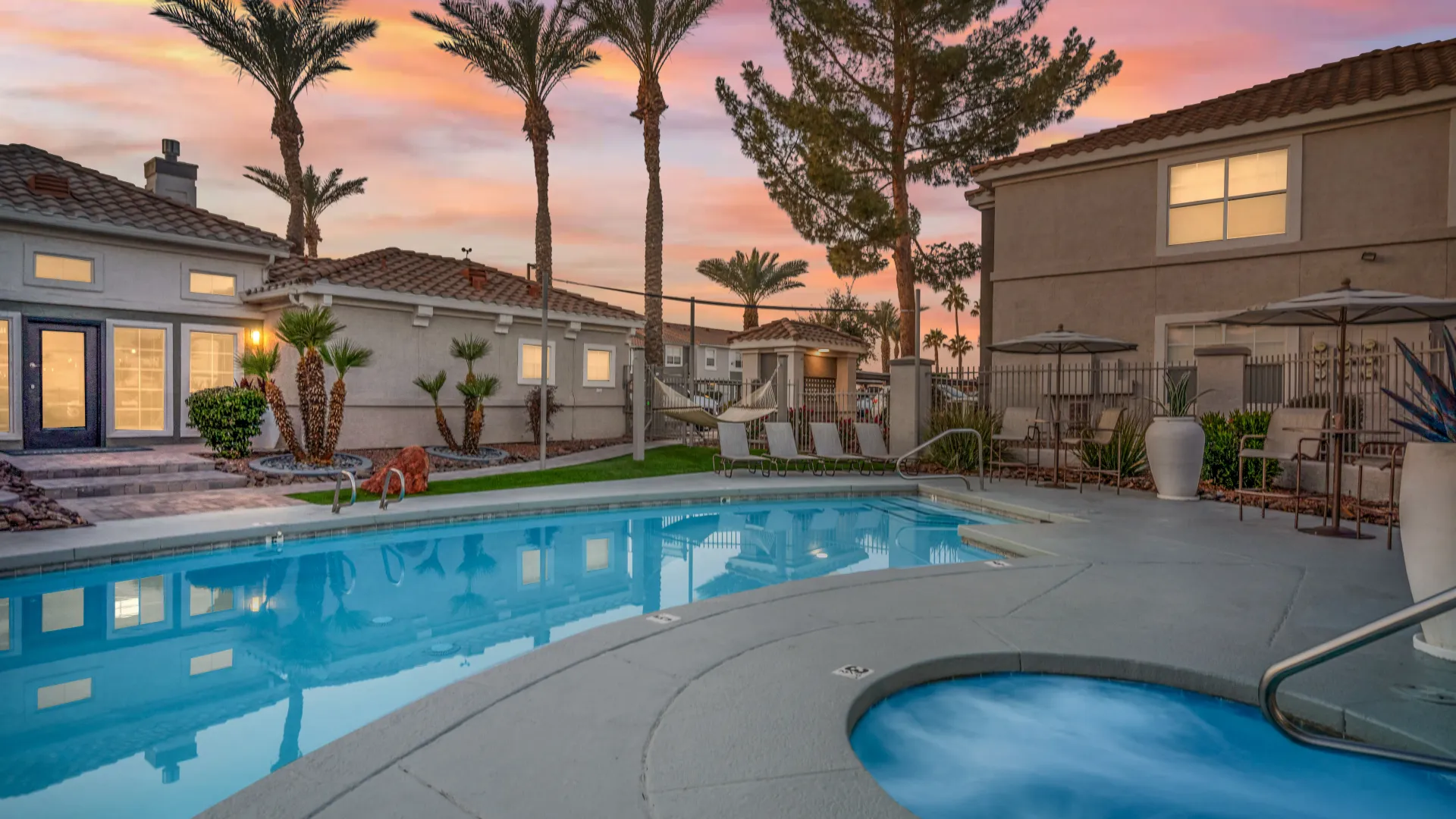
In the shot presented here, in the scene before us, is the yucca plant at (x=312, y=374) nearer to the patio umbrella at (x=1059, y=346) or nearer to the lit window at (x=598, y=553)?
the lit window at (x=598, y=553)

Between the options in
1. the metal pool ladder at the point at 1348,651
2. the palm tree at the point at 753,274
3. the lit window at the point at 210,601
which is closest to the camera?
the metal pool ladder at the point at 1348,651

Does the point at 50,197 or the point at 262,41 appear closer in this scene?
the point at 50,197

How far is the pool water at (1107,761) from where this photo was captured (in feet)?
9.52

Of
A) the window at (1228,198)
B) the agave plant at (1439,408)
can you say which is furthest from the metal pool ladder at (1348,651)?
the window at (1228,198)

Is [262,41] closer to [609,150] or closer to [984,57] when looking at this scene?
[609,150]

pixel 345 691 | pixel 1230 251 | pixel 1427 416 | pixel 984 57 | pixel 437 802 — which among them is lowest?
pixel 345 691

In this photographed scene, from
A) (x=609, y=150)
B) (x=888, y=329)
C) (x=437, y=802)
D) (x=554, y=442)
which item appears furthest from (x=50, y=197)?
(x=888, y=329)

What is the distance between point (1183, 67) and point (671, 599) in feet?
48.9

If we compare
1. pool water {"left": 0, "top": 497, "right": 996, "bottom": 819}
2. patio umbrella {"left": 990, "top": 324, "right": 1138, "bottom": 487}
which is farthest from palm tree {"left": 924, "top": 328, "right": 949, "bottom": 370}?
pool water {"left": 0, "top": 497, "right": 996, "bottom": 819}

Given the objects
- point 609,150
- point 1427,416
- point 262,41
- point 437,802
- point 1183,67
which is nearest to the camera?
point 437,802

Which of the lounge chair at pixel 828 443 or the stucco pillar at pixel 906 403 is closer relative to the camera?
the lounge chair at pixel 828 443

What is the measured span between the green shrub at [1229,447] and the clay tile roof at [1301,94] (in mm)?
5691

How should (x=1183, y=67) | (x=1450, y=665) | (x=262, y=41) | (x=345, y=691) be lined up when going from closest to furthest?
(x=1450, y=665) → (x=345, y=691) → (x=1183, y=67) → (x=262, y=41)

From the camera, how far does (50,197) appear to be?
13062 millimetres
